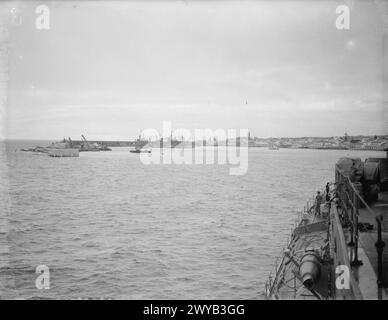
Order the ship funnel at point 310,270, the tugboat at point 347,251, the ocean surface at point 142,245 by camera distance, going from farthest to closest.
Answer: the ocean surface at point 142,245, the ship funnel at point 310,270, the tugboat at point 347,251

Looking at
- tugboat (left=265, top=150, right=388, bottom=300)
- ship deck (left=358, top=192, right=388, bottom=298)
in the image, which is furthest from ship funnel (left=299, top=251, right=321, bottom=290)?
ship deck (left=358, top=192, right=388, bottom=298)

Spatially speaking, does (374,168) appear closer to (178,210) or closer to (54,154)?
(178,210)

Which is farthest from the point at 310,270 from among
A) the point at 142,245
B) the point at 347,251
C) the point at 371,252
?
the point at 142,245

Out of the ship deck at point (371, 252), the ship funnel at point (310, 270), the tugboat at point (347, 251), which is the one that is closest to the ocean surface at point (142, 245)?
the tugboat at point (347, 251)

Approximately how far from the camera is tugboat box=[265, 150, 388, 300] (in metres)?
5.82

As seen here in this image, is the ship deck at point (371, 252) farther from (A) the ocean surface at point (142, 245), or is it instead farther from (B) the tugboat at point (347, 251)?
(A) the ocean surface at point (142, 245)

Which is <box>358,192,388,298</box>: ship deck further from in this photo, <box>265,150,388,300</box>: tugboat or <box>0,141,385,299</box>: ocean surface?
<box>0,141,385,299</box>: ocean surface

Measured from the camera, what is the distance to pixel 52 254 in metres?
19.3

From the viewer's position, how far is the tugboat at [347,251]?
5.82 m

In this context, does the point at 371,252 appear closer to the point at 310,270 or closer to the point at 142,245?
the point at 310,270

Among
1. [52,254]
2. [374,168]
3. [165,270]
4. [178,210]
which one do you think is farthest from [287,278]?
[178,210]

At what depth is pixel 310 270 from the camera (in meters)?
9.83

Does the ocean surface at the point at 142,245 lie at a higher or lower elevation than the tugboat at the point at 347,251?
lower
